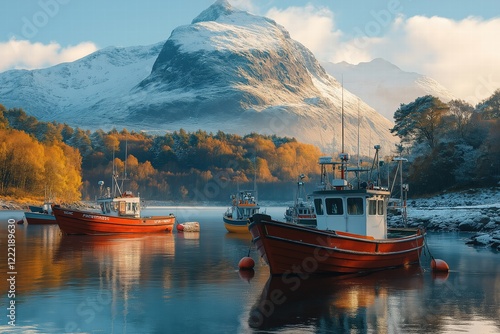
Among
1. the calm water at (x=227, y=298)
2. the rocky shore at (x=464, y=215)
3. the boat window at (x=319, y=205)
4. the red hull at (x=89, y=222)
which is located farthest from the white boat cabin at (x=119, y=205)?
the boat window at (x=319, y=205)

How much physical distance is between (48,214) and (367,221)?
75637 millimetres

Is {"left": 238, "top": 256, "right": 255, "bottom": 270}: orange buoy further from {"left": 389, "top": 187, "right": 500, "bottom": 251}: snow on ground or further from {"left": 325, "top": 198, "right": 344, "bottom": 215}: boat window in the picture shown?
{"left": 389, "top": 187, "right": 500, "bottom": 251}: snow on ground

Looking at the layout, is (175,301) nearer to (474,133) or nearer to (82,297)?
(82,297)

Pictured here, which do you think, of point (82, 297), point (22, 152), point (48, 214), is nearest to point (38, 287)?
point (82, 297)

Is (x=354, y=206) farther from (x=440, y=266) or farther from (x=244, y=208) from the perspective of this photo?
(x=244, y=208)

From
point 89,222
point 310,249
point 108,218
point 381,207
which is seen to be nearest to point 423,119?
point 108,218

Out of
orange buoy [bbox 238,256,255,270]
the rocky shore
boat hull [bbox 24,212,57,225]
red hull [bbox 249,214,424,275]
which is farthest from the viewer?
boat hull [bbox 24,212,57,225]

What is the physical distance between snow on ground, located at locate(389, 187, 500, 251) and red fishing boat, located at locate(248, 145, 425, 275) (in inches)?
866

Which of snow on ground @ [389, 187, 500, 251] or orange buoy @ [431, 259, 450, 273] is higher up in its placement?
snow on ground @ [389, 187, 500, 251]

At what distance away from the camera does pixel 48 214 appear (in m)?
102

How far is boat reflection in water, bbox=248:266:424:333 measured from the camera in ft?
78.7

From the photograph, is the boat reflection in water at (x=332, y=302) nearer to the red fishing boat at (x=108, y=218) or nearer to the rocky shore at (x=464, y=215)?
→ the rocky shore at (x=464, y=215)

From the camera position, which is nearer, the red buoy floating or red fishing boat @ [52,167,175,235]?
red fishing boat @ [52,167,175,235]

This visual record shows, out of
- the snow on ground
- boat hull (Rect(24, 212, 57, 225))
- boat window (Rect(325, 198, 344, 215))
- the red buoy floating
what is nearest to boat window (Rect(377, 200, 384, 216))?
boat window (Rect(325, 198, 344, 215))
